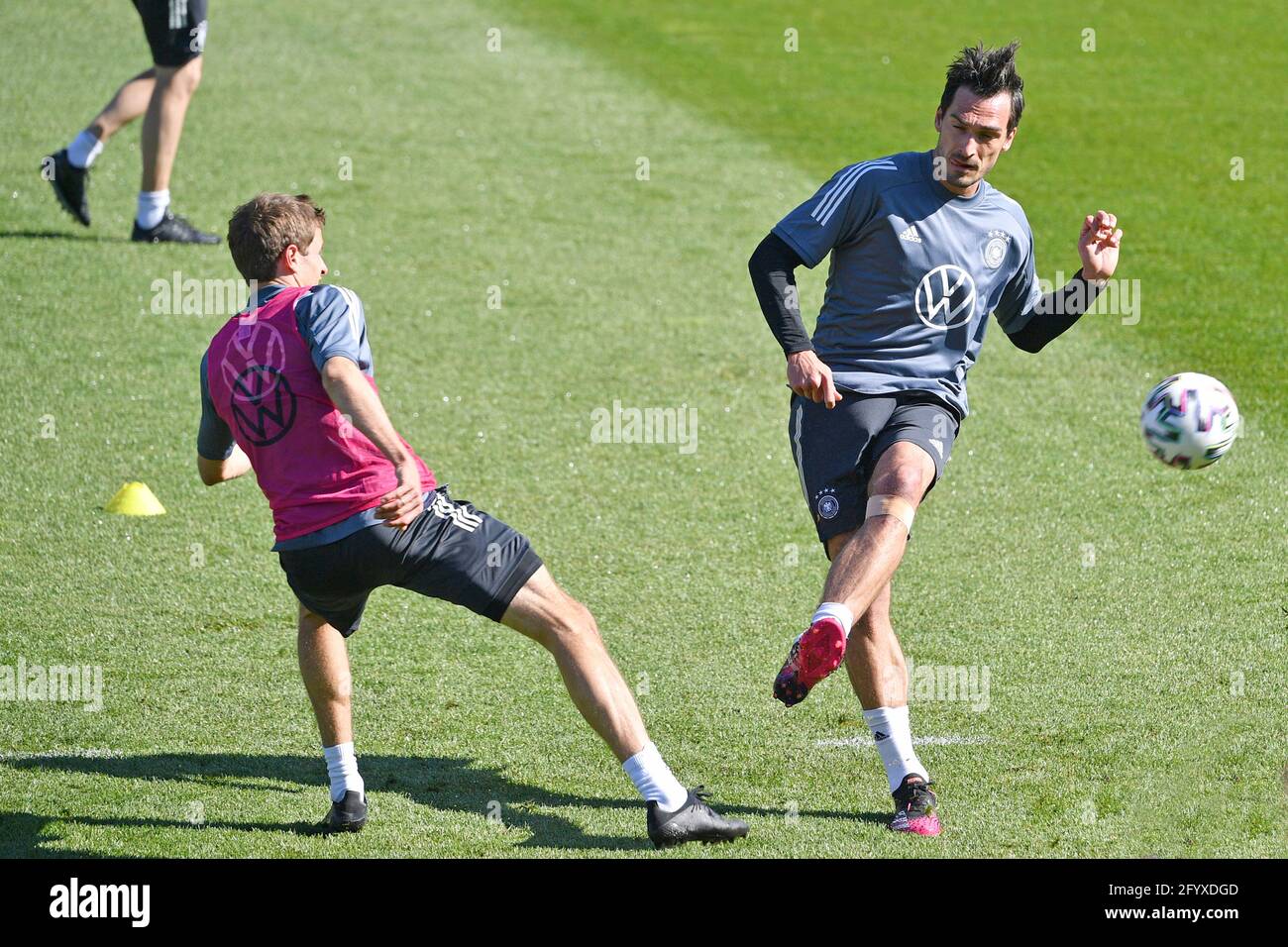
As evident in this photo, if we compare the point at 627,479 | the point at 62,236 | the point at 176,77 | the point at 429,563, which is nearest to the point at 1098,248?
the point at 429,563

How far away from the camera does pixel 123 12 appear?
17.8m

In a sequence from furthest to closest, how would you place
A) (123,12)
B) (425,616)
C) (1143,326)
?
(123,12) → (1143,326) → (425,616)

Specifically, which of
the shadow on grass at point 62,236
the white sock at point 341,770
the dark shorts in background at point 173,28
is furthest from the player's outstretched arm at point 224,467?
the shadow on grass at point 62,236

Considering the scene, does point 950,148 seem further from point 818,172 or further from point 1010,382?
point 818,172

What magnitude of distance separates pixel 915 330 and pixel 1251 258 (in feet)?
24.4

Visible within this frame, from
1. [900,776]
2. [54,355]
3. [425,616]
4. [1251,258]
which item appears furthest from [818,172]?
[900,776]

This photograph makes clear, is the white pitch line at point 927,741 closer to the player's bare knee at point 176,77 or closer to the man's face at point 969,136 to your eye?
the man's face at point 969,136

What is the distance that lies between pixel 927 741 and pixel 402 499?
2264mm

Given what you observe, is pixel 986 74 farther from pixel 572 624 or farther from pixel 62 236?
pixel 62 236

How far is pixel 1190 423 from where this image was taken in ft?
17.9

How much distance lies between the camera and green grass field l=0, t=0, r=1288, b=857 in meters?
5.46
